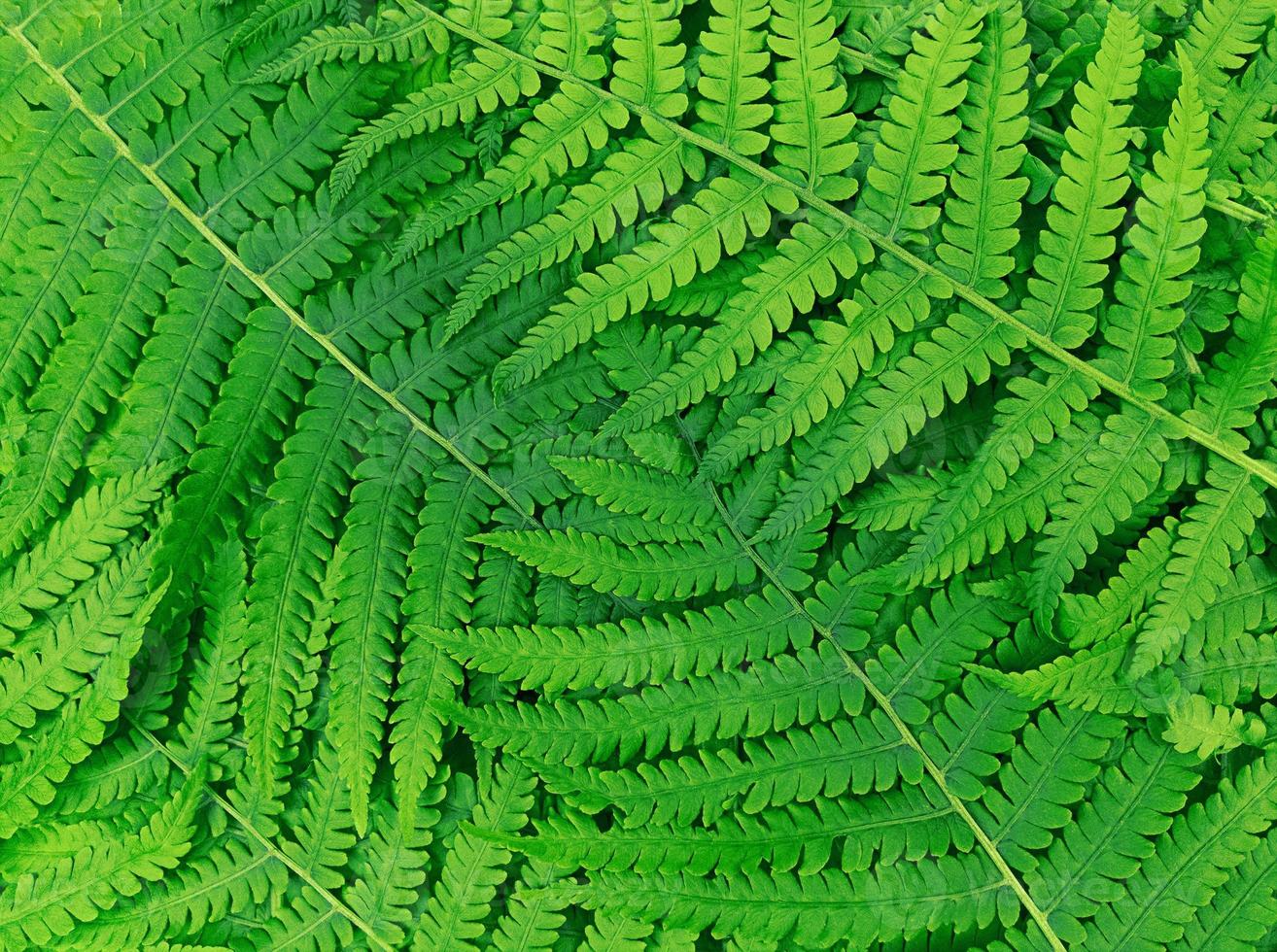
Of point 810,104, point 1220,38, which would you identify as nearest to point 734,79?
point 810,104

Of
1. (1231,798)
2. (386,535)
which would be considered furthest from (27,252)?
(1231,798)

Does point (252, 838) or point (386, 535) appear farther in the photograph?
point (252, 838)

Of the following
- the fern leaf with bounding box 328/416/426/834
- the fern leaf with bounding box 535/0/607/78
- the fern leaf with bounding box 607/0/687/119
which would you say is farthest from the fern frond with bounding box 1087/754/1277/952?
the fern leaf with bounding box 535/0/607/78

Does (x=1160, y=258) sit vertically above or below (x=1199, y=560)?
above

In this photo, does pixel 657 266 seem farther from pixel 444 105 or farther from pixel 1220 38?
pixel 1220 38

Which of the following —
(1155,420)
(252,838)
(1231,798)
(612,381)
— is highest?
(1155,420)

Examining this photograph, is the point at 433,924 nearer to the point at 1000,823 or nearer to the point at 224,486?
the point at 224,486
